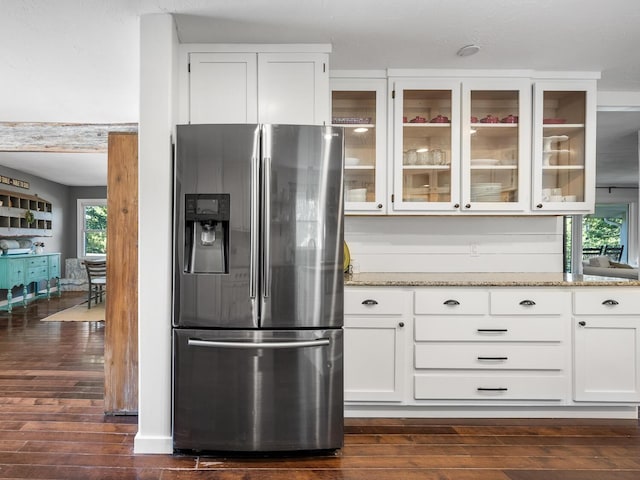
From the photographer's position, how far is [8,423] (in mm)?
2311

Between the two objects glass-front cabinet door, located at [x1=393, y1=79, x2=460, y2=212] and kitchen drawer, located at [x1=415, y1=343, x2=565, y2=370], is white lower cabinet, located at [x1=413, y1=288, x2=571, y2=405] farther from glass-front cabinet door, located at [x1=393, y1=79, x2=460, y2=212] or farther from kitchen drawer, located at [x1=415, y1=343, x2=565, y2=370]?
glass-front cabinet door, located at [x1=393, y1=79, x2=460, y2=212]

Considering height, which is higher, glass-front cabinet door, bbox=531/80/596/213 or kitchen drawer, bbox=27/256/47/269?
glass-front cabinet door, bbox=531/80/596/213

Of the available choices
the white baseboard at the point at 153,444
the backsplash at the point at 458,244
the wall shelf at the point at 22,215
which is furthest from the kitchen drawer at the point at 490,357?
the wall shelf at the point at 22,215

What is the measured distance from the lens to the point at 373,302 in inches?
92.4

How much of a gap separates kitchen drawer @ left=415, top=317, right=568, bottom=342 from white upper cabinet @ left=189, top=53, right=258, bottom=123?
66.5 inches

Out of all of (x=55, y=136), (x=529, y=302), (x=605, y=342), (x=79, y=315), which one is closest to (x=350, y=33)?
(x=529, y=302)

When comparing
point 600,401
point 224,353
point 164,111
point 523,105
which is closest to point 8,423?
point 224,353

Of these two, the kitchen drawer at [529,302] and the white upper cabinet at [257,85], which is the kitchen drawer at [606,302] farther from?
the white upper cabinet at [257,85]

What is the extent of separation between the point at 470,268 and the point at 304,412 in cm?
→ 175

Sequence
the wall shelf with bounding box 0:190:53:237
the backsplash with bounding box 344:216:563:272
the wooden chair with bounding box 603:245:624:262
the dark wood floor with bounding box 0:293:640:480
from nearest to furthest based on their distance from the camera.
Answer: the dark wood floor with bounding box 0:293:640:480 → the backsplash with bounding box 344:216:563:272 → the wall shelf with bounding box 0:190:53:237 → the wooden chair with bounding box 603:245:624:262

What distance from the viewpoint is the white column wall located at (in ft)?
6.56

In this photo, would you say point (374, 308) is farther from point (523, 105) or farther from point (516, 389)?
point (523, 105)

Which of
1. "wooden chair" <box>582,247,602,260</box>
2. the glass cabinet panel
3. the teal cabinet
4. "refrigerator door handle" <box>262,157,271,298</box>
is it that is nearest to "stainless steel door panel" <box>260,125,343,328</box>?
"refrigerator door handle" <box>262,157,271,298</box>

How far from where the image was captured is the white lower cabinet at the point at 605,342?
235cm
